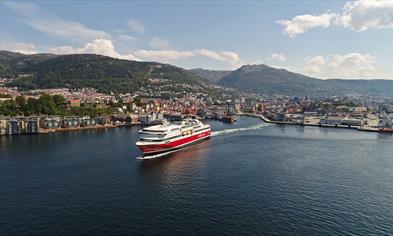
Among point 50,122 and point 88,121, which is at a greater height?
point 50,122

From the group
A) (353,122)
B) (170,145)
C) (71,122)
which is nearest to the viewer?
(170,145)

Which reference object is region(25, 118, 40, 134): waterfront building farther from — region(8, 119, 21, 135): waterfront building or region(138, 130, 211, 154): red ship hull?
region(138, 130, 211, 154): red ship hull

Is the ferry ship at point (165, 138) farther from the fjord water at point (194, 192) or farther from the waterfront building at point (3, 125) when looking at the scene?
the waterfront building at point (3, 125)

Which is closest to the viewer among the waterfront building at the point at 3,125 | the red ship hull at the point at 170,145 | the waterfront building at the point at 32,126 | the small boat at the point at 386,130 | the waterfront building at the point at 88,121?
the red ship hull at the point at 170,145

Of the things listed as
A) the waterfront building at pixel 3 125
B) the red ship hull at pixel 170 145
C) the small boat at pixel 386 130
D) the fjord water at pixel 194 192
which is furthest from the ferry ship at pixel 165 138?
the small boat at pixel 386 130

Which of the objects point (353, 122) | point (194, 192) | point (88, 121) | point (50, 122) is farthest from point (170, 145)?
point (353, 122)

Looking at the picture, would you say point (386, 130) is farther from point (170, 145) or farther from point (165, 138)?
point (165, 138)
